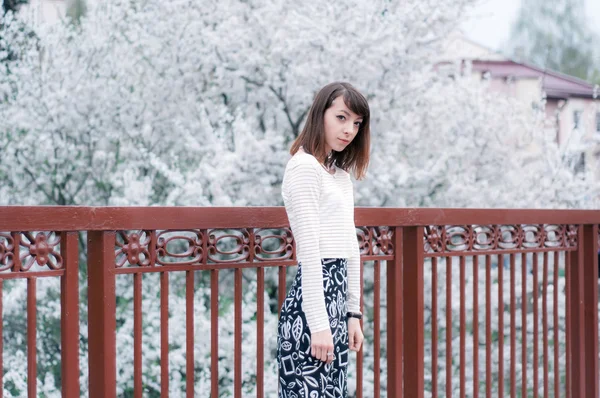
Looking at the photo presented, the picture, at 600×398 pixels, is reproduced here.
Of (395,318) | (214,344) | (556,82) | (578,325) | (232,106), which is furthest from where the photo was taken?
(556,82)

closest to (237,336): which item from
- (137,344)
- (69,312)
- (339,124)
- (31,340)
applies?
(137,344)

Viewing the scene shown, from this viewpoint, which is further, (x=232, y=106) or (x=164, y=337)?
(x=232, y=106)

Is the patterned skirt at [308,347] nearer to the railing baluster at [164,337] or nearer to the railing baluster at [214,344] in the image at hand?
the railing baluster at [214,344]

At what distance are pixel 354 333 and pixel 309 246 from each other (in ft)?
1.52

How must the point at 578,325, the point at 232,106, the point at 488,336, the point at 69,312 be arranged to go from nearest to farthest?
the point at 69,312 → the point at 488,336 → the point at 578,325 → the point at 232,106

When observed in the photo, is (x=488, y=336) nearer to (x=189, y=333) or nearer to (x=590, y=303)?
(x=590, y=303)

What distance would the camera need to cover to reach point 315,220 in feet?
7.35

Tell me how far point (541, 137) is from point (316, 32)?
9.92 ft

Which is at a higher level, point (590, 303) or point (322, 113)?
point (322, 113)

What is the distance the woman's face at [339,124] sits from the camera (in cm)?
238

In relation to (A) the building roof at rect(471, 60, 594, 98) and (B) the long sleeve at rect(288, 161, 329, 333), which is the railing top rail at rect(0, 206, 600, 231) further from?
(A) the building roof at rect(471, 60, 594, 98)

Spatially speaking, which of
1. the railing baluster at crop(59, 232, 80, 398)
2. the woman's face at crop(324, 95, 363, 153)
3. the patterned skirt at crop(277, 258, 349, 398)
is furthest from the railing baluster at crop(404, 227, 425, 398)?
the railing baluster at crop(59, 232, 80, 398)

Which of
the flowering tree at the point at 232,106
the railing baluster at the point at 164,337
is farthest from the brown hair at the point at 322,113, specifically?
the flowering tree at the point at 232,106

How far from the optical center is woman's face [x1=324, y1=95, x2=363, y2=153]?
2.38 m
